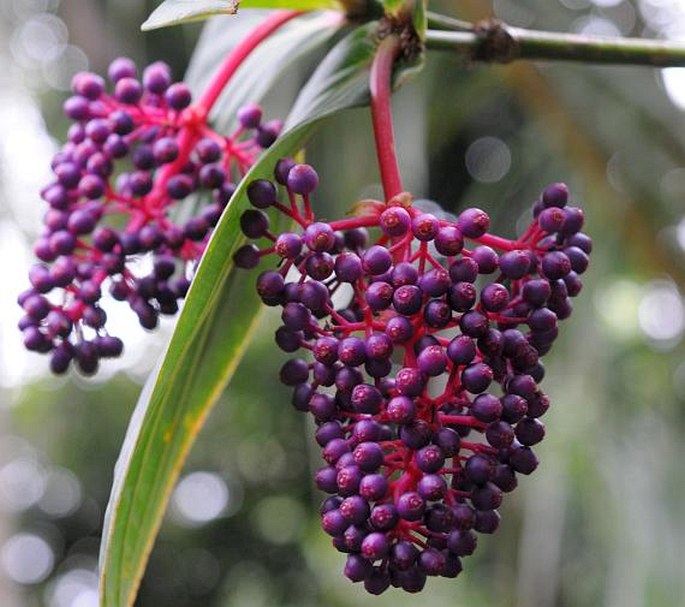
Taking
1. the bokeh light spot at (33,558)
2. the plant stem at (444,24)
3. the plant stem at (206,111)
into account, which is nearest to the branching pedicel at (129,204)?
the plant stem at (206,111)

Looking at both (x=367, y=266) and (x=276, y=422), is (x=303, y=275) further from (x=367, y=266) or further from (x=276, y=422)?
(x=276, y=422)

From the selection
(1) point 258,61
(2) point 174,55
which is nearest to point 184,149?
(1) point 258,61

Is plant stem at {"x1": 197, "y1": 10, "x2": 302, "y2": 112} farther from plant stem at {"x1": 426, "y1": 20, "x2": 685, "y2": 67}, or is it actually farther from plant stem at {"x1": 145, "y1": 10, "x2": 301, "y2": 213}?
plant stem at {"x1": 426, "y1": 20, "x2": 685, "y2": 67}

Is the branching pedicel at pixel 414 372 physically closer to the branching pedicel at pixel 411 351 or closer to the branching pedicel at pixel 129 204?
the branching pedicel at pixel 411 351

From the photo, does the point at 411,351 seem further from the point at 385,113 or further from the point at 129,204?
the point at 129,204

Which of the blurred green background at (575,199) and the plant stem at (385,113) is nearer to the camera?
the plant stem at (385,113)

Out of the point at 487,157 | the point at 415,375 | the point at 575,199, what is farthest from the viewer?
the point at 487,157

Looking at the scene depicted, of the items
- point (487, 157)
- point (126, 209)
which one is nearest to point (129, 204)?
point (126, 209)
